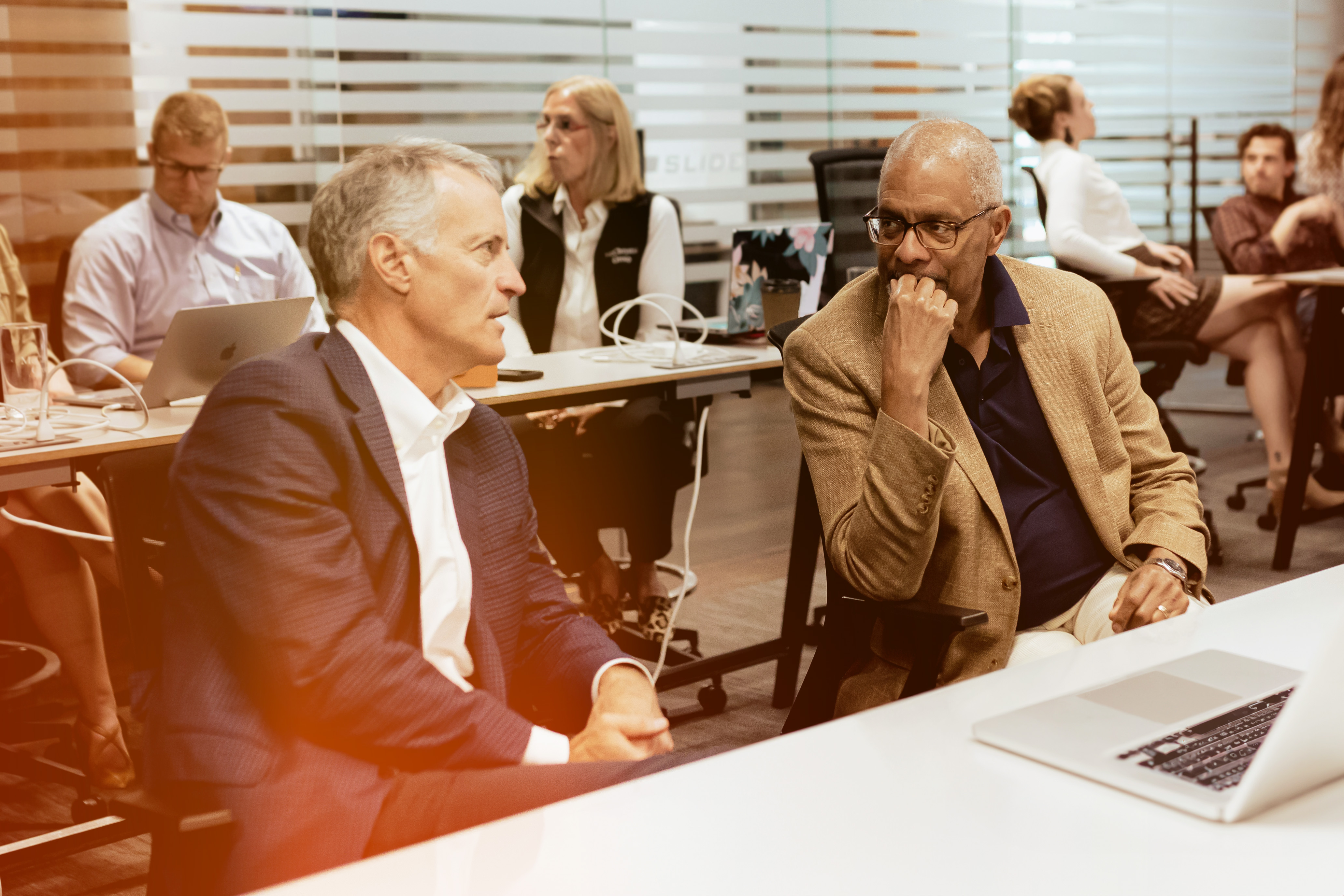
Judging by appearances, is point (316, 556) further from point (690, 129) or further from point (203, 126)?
point (690, 129)

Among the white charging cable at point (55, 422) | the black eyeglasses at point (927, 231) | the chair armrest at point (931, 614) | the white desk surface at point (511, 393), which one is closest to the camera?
the chair armrest at point (931, 614)

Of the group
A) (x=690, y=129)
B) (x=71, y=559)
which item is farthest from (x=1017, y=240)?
(x=71, y=559)

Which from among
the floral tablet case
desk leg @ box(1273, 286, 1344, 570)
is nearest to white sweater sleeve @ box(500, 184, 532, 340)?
the floral tablet case

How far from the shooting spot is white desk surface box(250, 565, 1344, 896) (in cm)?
87

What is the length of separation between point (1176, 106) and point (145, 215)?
7.23 metres

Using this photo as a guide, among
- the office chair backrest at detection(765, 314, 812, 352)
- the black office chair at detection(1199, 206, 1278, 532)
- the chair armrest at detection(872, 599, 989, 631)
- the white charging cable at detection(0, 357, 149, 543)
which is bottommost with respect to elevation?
the black office chair at detection(1199, 206, 1278, 532)

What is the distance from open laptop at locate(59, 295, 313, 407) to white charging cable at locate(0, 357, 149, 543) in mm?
64

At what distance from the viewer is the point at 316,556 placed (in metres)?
1.35

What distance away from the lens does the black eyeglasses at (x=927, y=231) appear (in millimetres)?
1899

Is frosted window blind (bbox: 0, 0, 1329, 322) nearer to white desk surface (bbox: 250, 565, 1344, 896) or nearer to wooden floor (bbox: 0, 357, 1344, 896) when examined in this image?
wooden floor (bbox: 0, 357, 1344, 896)

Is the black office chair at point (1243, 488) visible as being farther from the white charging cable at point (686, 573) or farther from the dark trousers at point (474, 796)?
the dark trousers at point (474, 796)

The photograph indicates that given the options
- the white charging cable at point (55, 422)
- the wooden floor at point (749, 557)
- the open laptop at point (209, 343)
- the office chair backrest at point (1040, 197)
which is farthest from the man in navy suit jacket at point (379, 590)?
the office chair backrest at point (1040, 197)

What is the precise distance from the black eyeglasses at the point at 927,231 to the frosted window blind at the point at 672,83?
2.22 metres

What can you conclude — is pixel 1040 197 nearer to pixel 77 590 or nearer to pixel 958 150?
pixel 958 150
